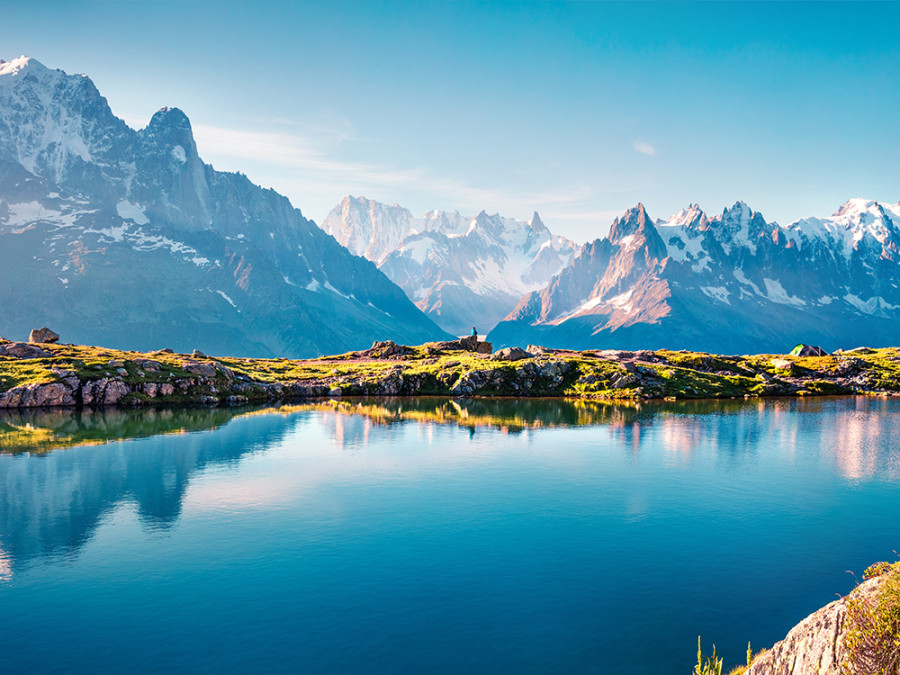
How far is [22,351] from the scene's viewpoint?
442ft

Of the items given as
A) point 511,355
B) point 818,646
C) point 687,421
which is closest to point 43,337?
point 511,355

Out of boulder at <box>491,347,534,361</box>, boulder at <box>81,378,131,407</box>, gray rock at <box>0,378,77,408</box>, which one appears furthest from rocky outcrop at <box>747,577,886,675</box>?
boulder at <box>491,347,534,361</box>

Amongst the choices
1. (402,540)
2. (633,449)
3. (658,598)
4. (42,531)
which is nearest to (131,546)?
(42,531)

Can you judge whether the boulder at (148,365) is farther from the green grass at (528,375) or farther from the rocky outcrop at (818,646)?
the rocky outcrop at (818,646)

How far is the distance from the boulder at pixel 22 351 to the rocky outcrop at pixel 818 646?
514 ft

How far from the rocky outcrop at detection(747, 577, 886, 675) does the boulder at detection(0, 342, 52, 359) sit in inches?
6163

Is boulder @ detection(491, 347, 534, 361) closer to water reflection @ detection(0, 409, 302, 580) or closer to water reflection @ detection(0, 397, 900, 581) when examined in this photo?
water reflection @ detection(0, 397, 900, 581)

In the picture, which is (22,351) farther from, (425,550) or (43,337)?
(425,550)

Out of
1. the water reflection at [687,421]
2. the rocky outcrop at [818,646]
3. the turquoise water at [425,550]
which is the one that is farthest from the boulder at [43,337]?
the rocky outcrop at [818,646]

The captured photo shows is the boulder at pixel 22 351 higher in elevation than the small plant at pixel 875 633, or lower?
higher

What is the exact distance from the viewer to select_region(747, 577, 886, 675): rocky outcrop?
1675cm

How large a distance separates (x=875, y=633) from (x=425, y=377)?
140 metres

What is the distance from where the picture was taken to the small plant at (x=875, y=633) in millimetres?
15781

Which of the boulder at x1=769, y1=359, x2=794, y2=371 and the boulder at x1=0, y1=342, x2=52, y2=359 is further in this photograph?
the boulder at x1=769, y1=359, x2=794, y2=371
